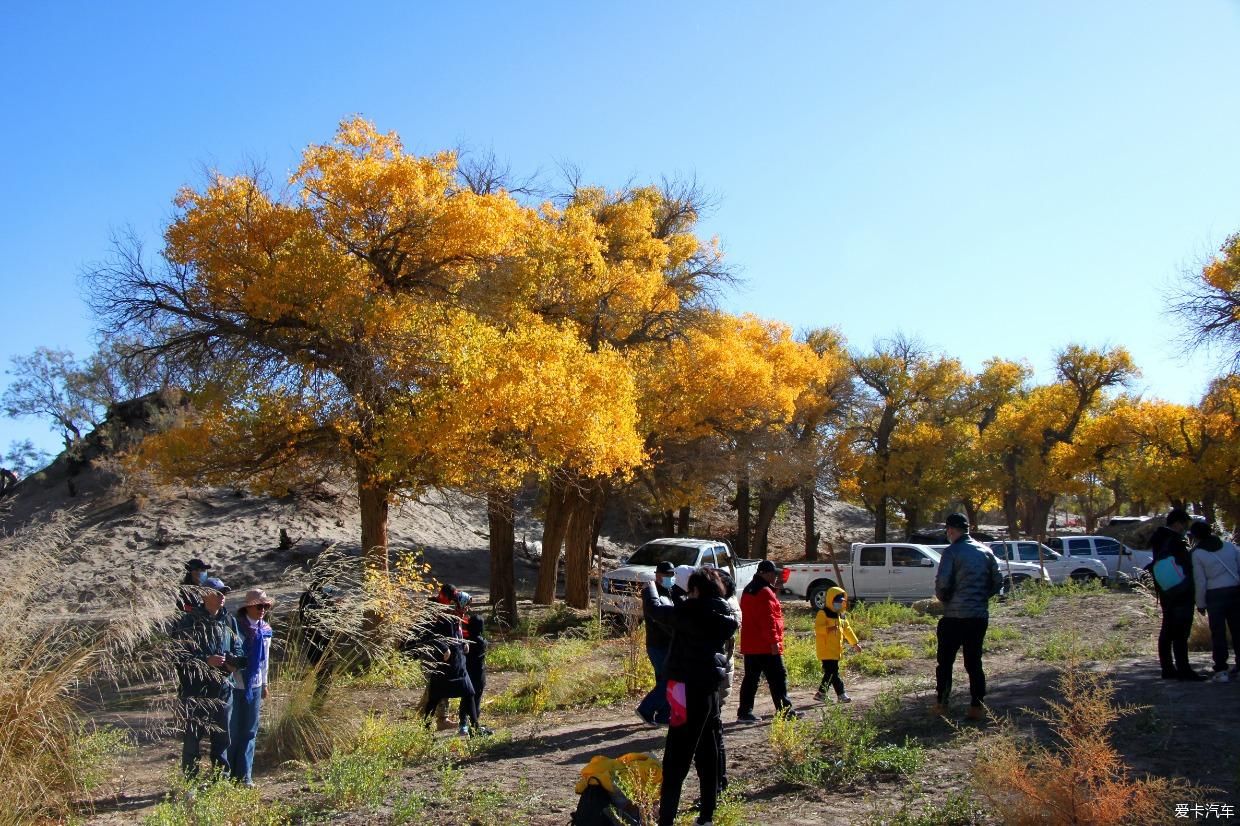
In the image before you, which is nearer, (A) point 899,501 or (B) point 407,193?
(B) point 407,193

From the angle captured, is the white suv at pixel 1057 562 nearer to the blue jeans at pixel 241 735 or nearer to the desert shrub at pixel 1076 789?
the desert shrub at pixel 1076 789

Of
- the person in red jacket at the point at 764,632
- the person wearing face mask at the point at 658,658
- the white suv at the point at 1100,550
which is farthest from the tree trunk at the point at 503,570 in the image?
the white suv at the point at 1100,550

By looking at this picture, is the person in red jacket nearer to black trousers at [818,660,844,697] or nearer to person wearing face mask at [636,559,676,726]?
person wearing face mask at [636,559,676,726]

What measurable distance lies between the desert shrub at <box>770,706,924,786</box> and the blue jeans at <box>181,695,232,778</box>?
420 cm

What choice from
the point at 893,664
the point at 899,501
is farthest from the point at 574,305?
the point at 899,501

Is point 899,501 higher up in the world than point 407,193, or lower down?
lower down

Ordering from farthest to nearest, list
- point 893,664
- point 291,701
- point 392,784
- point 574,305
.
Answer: point 574,305 → point 893,664 → point 291,701 → point 392,784

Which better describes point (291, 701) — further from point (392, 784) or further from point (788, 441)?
point (788, 441)

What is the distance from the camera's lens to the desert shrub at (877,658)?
1141 cm

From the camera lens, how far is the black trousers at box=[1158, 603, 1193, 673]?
824 cm

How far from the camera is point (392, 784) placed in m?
6.26

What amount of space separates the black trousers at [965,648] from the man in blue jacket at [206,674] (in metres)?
5.63

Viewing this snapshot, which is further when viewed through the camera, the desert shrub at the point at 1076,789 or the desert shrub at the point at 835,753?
the desert shrub at the point at 835,753

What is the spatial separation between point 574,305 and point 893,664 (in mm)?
10140
